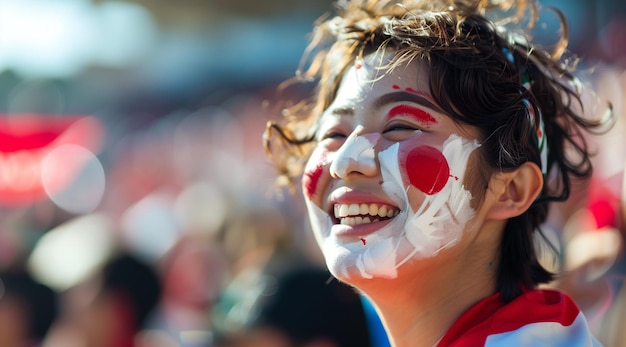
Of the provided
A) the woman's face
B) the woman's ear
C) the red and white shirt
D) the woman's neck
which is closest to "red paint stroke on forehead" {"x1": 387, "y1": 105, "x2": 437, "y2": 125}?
the woman's face

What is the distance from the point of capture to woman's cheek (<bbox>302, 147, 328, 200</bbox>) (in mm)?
2240

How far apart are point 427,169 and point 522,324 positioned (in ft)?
1.43

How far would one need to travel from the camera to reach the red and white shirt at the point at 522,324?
6.54ft

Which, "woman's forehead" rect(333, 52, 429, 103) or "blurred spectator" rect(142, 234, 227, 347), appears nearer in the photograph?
"woman's forehead" rect(333, 52, 429, 103)

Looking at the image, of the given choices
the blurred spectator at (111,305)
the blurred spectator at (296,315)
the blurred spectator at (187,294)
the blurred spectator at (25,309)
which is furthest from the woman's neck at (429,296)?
the blurred spectator at (25,309)

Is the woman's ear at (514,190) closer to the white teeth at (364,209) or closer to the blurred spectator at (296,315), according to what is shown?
the white teeth at (364,209)

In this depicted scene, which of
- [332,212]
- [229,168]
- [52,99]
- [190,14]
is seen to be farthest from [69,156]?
[190,14]

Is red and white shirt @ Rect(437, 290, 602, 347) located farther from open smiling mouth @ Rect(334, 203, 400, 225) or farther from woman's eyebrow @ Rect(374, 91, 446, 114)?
woman's eyebrow @ Rect(374, 91, 446, 114)

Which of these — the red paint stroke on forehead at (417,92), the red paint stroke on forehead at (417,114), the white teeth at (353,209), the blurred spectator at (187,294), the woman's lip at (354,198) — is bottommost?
the blurred spectator at (187,294)

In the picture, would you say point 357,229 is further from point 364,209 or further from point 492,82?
point 492,82

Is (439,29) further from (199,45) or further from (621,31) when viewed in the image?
(199,45)

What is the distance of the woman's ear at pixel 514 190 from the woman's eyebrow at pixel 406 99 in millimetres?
234

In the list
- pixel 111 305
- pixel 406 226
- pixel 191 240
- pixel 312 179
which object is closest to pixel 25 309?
pixel 111 305

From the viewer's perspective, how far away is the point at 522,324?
2027 millimetres
